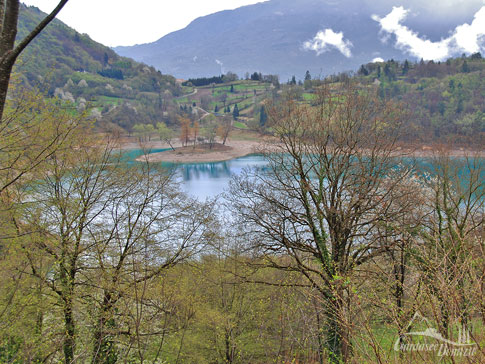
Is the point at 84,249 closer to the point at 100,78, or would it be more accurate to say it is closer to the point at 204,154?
the point at 204,154

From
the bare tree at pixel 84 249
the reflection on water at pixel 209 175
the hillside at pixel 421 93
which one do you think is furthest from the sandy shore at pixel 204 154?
the bare tree at pixel 84 249

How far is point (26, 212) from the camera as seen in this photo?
8102 mm

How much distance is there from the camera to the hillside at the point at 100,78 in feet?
322

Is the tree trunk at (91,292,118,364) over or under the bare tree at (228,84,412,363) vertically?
under

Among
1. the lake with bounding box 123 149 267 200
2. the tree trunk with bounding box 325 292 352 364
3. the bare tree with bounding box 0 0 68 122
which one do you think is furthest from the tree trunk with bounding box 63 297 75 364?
the lake with bounding box 123 149 267 200

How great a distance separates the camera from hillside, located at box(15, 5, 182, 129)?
9825cm

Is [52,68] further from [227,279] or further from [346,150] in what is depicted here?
[227,279]

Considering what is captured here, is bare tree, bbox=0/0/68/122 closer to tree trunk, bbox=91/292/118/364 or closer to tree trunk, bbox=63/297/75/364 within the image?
tree trunk, bbox=91/292/118/364

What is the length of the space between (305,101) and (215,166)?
48.9 m

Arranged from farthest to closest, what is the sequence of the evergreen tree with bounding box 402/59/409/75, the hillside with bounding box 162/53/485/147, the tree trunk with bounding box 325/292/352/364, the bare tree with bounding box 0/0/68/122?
1. the evergreen tree with bounding box 402/59/409/75
2. the hillside with bounding box 162/53/485/147
3. the tree trunk with bounding box 325/292/352/364
4. the bare tree with bounding box 0/0/68/122

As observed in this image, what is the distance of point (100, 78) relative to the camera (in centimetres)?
12888

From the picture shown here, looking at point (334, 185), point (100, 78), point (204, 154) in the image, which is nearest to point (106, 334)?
point (334, 185)

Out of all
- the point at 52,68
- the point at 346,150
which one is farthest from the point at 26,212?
the point at 346,150

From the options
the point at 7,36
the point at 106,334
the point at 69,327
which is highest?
the point at 7,36
